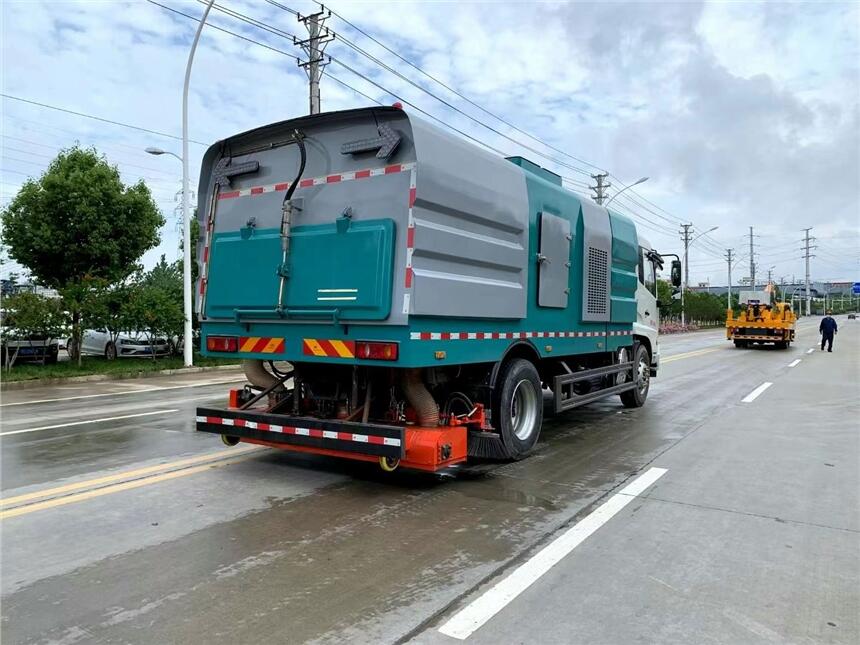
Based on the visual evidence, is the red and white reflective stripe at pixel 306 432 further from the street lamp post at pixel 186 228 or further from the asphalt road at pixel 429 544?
the street lamp post at pixel 186 228

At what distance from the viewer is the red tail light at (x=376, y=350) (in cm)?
508

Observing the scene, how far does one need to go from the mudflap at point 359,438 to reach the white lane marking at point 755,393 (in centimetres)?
857

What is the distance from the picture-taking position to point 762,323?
97.6 feet

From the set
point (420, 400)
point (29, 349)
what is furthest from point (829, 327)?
point (29, 349)

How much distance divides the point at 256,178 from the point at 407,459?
3177 millimetres

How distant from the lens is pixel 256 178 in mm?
6277

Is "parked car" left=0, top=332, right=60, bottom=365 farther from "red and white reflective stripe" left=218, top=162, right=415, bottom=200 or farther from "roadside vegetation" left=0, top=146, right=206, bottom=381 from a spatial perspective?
"red and white reflective stripe" left=218, top=162, right=415, bottom=200

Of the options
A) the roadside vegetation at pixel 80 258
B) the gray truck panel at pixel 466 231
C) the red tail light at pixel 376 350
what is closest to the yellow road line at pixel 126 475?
the red tail light at pixel 376 350

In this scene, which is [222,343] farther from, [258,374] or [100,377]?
[100,377]

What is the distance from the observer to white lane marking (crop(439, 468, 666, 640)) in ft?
10.6

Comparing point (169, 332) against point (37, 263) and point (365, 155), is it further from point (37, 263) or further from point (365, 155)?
point (365, 155)

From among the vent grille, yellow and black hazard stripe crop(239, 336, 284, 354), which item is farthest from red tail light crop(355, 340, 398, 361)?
the vent grille

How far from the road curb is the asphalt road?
287 inches

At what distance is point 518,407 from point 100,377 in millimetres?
12796
